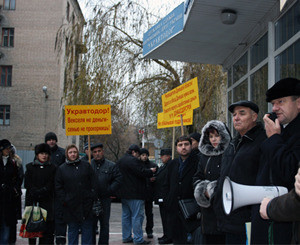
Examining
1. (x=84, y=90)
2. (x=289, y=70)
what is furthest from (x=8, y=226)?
(x=84, y=90)

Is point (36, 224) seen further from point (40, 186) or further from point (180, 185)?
point (180, 185)

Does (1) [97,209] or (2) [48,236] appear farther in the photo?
(2) [48,236]

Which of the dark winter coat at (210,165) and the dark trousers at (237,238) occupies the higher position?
the dark winter coat at (210,165)

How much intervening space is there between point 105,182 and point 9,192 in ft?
5.47

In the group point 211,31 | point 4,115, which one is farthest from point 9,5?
point 211,31

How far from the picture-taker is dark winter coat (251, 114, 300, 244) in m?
2.56

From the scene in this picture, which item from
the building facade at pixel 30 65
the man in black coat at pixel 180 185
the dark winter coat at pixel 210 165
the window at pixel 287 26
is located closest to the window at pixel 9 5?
the building facade at pixel 30 65

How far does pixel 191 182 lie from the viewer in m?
5.66

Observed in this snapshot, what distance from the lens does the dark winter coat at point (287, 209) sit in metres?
1.97

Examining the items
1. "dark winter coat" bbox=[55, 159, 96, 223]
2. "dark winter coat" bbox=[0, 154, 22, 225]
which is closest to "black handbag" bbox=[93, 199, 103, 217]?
"dark winter coat" bbox=[55, 159, 96, 223]

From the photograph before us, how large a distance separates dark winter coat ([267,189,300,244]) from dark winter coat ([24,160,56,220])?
509cm

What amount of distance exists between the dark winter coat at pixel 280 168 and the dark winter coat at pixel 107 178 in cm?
447

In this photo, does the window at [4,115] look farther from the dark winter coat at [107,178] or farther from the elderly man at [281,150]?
the elderly man at [281,150]

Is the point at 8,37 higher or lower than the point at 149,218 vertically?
higher
